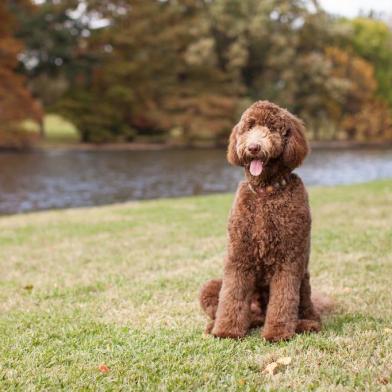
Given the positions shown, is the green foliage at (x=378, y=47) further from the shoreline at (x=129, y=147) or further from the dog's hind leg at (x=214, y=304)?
the dog's hind leg at (x=214, y=304)

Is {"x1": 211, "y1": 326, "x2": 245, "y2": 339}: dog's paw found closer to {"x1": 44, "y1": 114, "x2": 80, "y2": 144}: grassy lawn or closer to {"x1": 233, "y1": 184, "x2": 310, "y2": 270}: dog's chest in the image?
{"x1": 233, "y1": 184, "x2": 310, "y2": 270}: dog's chest

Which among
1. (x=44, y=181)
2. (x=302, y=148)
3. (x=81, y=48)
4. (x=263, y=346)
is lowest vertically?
(x=44, y=181)

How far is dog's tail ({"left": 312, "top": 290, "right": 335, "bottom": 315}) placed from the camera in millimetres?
4520

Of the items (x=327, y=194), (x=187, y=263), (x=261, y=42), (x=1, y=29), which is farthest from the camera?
(x=261, y=42)

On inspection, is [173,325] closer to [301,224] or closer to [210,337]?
[210,337]

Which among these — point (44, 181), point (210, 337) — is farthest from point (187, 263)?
point (44, 181)

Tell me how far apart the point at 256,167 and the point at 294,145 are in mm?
303

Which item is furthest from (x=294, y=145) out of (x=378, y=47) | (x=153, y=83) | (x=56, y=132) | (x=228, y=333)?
(x=378, y=47)

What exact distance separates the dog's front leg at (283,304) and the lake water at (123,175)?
36.1 feet

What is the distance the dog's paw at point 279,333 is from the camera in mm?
3770

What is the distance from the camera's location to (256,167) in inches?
143

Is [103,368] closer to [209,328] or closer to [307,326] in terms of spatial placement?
[209,328]

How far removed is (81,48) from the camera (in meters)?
37.1

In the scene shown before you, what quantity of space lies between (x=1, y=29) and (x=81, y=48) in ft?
22.3
